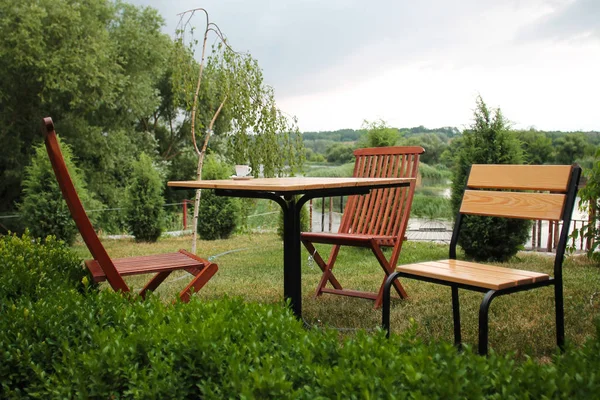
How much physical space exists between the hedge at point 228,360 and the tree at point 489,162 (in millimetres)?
4843

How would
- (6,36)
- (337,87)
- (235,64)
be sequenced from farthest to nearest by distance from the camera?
(6,36) < (337,87) < (235,64)

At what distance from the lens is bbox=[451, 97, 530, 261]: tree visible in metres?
6.21

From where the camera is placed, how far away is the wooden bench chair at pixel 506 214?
2254 mm

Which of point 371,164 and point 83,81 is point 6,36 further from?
point 371,164

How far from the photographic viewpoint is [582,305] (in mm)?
3691

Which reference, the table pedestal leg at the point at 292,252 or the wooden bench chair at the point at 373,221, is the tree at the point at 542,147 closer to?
the wooden bench chair at the point at 373,221

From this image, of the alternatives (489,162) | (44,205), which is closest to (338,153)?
(44,205)

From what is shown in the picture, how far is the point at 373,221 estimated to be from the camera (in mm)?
4426

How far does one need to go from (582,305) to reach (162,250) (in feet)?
20.0

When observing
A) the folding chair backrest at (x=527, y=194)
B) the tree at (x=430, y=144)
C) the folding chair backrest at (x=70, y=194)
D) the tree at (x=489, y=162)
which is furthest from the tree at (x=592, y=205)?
the tree at (x=430, y=144)

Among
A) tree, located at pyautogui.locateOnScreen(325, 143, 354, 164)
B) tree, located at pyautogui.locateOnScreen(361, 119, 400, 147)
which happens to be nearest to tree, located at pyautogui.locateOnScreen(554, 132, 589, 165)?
tree, located at pyautogui.locateOnScreen(325, 143, 354, 164)

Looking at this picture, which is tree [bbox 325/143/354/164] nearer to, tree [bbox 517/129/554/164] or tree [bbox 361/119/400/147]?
tree [bbox 517/129/554/164]

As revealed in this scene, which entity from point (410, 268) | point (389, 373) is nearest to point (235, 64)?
point (410, 268)

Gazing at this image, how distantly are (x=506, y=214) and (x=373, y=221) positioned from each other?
167 cm
